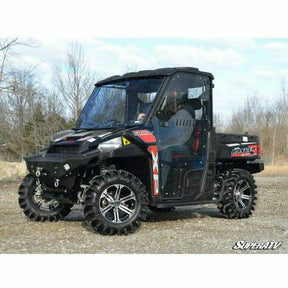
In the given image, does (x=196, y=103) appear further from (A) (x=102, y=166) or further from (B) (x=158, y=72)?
(A) (x=102, y=166)

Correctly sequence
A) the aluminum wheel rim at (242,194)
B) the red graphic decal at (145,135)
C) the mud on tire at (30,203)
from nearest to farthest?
the red graphic decal at (145,135) → the mud on tire at (30,203) → the aluminum wheel rim at (242,194)

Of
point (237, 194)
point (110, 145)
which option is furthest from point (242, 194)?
point (110, 145)

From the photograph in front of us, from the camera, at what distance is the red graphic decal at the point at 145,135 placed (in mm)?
7883

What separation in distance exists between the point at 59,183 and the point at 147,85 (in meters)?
2.18

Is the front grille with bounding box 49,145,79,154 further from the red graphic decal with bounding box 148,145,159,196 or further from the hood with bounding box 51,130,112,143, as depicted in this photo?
the red graphic decal with bounding box 148,145,159,196

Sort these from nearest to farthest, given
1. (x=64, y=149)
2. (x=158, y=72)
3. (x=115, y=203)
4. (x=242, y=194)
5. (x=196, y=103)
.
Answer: (x=115, y=203)
(x=64, y=149)
(x=158, y=72)
(x=196, y=103)
(x=242, y=194)

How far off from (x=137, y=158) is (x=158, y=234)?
4.05ft

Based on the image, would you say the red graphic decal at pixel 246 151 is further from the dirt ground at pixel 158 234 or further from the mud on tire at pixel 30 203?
the mud on tire at pixel 30 203

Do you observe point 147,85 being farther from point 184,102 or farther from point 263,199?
point 263,199

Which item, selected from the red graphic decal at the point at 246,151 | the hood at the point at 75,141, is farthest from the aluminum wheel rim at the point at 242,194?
the hood at the point at 75,141

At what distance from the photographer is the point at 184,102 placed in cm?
869

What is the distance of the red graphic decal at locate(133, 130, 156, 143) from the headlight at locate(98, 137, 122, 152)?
302 millimetres

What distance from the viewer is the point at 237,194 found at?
9.70 metres

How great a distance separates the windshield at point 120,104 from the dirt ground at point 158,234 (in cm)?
174
